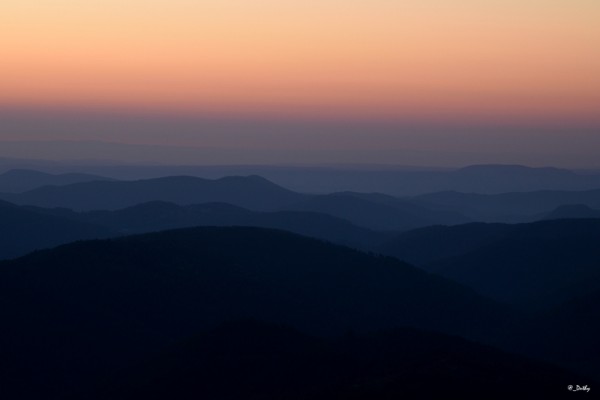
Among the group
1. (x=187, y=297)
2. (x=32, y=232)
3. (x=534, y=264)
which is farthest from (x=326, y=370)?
(x=32, y=232)

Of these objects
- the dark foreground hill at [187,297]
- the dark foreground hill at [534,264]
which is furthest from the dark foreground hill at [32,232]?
the dark foreground hill at [534,264]

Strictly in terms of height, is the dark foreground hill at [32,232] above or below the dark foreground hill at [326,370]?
below

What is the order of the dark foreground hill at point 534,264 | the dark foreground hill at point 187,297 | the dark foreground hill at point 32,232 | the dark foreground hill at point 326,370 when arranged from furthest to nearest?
1. the dark foreground hill at point 32,232
2. the dark foreground hill at point 534,264
3. the dark foreground hill at point 187,297
4. the dark foreground hill at point 326,370

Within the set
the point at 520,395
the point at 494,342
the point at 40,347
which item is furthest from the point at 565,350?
the point at 40,347

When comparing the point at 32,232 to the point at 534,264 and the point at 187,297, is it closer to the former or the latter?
the point at 187,297

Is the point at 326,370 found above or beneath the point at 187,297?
above

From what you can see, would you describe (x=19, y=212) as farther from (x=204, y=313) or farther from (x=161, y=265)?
(x=204, y=313)

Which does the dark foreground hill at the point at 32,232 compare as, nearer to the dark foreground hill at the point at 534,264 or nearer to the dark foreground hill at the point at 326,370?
the dark foreground hill at the point at 534,264
